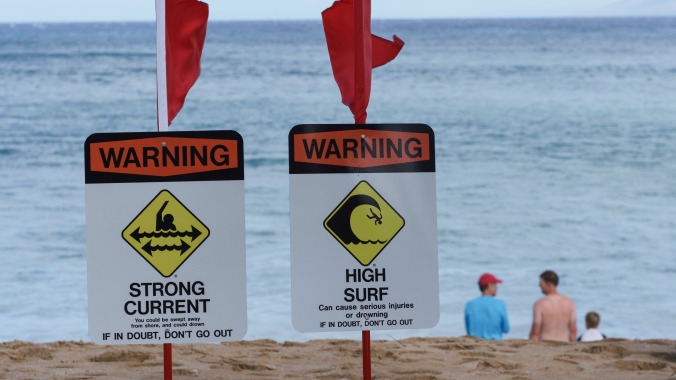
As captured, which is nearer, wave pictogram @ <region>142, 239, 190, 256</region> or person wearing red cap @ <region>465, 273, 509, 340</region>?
wave pictogram @ <region>142, 239, 190, 256</region>

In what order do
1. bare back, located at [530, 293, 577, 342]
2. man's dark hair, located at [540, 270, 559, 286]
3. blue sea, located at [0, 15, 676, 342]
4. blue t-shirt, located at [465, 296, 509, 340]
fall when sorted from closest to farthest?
blue t-shirt, located at [465, 296, 509, 340]
bare back, located at [530, 293, 577, 342]
man's dark hair, located at [540, 270, 559, 286]
blue sea, located at [0, 15, 676, 342]

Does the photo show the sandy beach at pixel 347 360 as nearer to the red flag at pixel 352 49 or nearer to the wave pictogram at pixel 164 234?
the red flag at pixel 352 49

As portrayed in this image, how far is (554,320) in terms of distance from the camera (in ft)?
39.1

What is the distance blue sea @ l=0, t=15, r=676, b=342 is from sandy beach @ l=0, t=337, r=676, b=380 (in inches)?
209

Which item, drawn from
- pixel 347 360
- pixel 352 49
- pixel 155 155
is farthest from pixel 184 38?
pixel 347 360

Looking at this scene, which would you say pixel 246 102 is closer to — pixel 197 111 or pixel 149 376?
pixel 197 111

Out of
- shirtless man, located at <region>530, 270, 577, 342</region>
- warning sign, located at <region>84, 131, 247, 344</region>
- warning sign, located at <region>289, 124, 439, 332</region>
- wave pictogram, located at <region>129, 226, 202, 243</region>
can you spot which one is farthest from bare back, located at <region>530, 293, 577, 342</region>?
wave pictogram, located at <region>129, 226, 202, 243</region>

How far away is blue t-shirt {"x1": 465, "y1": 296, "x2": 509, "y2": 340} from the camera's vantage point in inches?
461

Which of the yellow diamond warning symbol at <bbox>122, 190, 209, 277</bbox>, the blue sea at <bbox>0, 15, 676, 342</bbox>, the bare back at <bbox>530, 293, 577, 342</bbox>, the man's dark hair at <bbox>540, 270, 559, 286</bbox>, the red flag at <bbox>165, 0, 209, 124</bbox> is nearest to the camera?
the yellow diamond warning symbol at <bbox>122, 190, 209, 277</bbox>

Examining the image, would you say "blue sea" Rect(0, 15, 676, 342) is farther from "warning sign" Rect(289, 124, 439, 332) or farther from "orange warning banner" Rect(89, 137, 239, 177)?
"orange warning banner" Rect(89, 137, 239, 177)

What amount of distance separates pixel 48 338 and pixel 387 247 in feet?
33.2

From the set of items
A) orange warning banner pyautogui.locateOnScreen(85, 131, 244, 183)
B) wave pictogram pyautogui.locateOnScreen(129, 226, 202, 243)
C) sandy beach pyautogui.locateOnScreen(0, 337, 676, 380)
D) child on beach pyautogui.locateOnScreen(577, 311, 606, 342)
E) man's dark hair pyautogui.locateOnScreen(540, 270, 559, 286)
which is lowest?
child on beach pyautogui.locateOnScreen(577, 311, 606, 342)

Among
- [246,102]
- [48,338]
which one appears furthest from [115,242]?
[246,102]

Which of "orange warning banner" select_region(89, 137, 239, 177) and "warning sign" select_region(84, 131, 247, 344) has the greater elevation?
"orange warning banner" select_region(89, 137, 239, 177)
